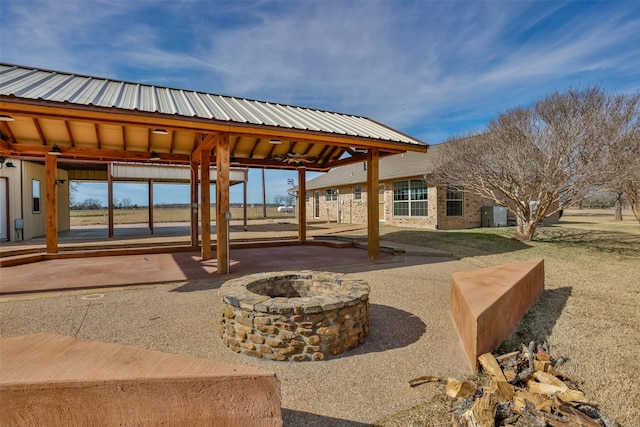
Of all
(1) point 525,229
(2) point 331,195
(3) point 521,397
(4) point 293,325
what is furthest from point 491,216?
(4) point 293,325

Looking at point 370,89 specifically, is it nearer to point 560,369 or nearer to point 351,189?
point 351,189

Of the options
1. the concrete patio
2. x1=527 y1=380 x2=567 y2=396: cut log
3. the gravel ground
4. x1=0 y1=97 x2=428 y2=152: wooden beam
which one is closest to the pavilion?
x1=0 y1=97 x2=428 y2=152: wooden beam

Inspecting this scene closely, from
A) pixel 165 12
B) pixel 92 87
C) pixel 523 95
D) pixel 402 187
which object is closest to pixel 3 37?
pixel 92 87

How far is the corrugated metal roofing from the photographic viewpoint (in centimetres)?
551

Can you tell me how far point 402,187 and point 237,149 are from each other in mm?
11151

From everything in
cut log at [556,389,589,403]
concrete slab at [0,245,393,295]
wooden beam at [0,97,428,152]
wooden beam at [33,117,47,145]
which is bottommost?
cut log at [556,389,589,403]

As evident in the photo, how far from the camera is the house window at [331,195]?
994 inches

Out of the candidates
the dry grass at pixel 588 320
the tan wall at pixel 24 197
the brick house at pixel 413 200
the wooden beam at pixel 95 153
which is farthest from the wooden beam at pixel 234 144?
the brick house at pixel 413 200

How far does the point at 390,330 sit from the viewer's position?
4312 mm

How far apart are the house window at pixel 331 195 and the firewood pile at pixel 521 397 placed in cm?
2188

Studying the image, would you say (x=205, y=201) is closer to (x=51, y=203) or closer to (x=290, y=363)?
(x=51, y=203)

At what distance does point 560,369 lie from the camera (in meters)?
3.45

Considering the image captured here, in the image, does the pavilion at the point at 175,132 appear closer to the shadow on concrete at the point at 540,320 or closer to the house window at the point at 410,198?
the shadow on concrete at the point at 540,320

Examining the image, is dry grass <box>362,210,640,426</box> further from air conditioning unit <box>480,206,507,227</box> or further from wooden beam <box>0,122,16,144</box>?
wooden beam <box>0,122,16,144</box>
